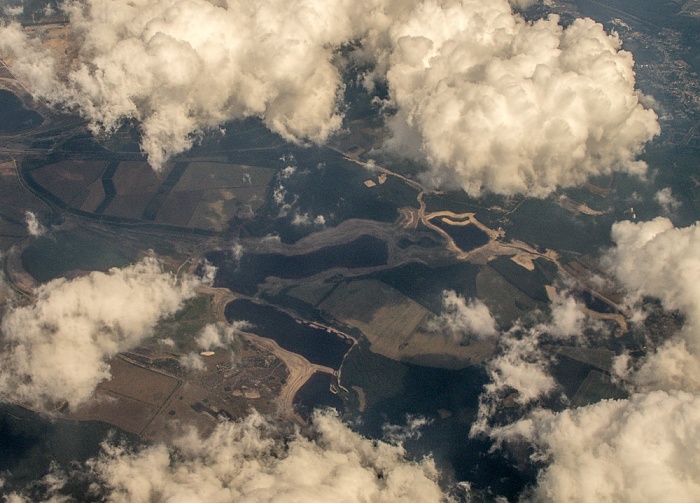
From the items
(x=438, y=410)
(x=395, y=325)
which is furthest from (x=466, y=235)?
(x=438, y=410)

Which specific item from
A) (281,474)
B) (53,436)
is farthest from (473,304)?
(53,436)

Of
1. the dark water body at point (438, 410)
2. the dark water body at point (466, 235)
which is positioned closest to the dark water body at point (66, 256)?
the dark water body at point (438, 410)

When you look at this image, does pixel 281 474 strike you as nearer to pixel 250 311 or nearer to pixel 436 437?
pixel 436 437

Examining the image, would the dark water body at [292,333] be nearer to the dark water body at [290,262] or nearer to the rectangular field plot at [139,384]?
the dark water body at [290,262]

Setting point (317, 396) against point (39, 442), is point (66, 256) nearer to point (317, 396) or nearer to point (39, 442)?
point (39, 442)

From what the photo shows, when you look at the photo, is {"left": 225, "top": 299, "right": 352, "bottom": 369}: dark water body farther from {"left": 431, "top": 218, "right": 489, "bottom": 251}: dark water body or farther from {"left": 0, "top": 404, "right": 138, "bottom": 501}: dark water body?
{"left": 431, "top": 218, "right": 489, "bottom": 251}: dark water body

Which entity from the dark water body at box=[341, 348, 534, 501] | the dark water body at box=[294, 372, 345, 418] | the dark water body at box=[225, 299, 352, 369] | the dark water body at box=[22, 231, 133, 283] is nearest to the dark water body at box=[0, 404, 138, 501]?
the dark water body at box=[294, 372, 345, 418]
